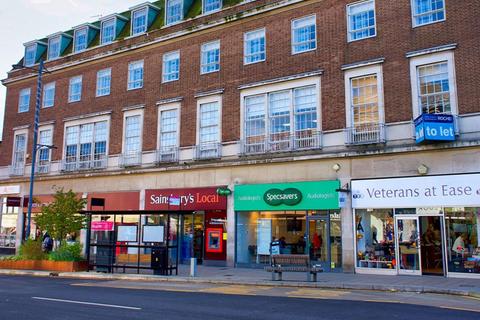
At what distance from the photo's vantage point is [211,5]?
2822 centimetres

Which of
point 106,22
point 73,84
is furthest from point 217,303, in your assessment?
point 106,22

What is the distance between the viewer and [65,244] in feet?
76.0

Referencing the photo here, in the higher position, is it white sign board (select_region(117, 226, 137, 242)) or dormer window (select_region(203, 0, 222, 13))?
dormer window (select_region(203, 0, 222, 13))

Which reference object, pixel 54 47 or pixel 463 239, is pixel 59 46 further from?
pixel 463 239

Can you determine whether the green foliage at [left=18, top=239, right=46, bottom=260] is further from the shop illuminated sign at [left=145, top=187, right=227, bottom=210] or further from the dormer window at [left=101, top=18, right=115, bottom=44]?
the dormer window at [left=101, top=18, right=115, bottom=44]

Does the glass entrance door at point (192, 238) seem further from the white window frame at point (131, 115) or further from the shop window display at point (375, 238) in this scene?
the shop window display at point (375, 238)

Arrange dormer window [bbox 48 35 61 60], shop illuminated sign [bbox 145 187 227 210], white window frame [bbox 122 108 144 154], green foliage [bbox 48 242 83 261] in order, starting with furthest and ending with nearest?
dormer window [bbox 48 35 61 60] < white window frame [bbox 122 108 144 154] < shop illuminated sign [bbox 145 187 227 210] < green foliage [bbox 48 242 83 261]

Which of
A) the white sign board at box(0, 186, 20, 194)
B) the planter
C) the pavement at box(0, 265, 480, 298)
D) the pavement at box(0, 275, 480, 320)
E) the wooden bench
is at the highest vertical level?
the white sign board at box(0, 186, 20, 194)

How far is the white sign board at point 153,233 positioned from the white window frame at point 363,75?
9.51m

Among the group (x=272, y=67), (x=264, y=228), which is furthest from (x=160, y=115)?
(x=264, y=228)

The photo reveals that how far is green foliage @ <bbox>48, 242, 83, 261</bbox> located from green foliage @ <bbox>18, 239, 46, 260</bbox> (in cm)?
109

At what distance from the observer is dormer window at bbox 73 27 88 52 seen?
3459cm

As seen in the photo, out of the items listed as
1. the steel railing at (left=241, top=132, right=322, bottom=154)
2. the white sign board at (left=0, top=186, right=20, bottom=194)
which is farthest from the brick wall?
the white sign board at (left=0, top=186, right=20, bottom=194)

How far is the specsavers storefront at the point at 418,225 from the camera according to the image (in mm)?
18844
